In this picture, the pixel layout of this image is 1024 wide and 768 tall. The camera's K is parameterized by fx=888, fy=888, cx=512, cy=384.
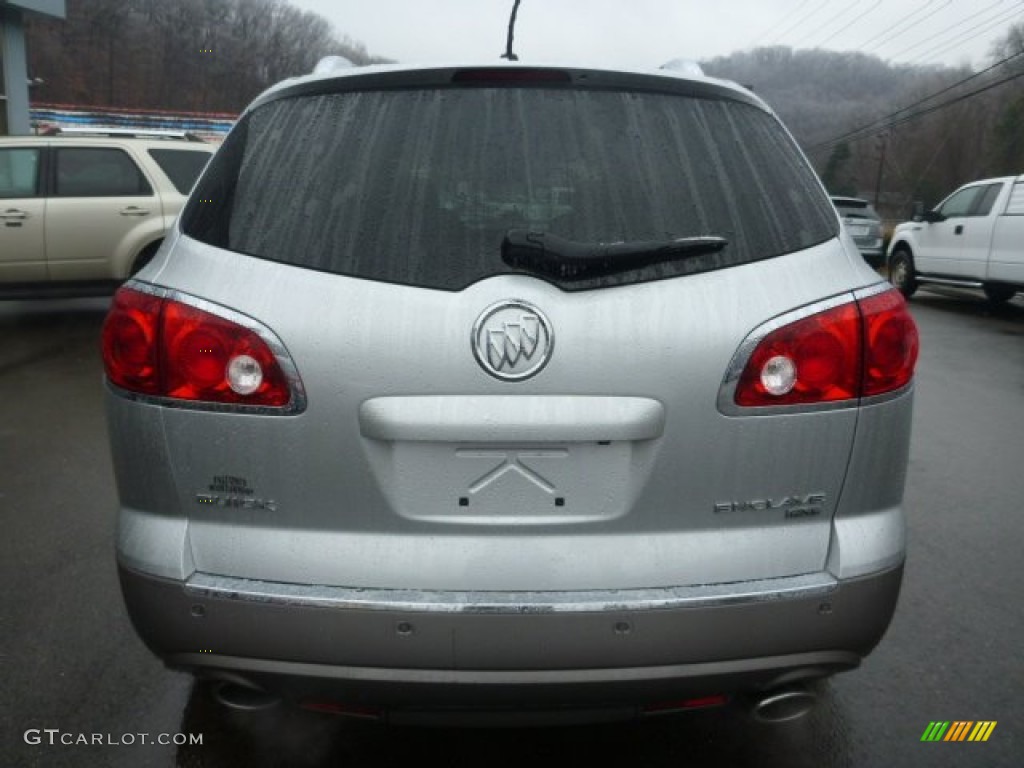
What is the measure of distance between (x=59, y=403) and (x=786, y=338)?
5.82 meters

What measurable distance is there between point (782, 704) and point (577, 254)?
45.2 inches

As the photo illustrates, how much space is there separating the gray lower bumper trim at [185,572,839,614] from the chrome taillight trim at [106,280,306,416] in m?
0.36

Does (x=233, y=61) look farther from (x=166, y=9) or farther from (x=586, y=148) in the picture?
(x=586, y=148)

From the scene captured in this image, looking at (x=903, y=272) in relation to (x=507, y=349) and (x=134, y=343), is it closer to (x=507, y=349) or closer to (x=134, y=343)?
(x=507, y=349)

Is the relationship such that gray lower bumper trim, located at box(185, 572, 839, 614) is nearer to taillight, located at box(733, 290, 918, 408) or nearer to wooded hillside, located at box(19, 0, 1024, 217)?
taillight, located at box(733, 290, 918, 408)

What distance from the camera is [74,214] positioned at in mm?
8820

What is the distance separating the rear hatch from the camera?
178cm

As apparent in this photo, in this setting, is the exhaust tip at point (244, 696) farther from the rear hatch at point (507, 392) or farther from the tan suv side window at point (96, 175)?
the tan suv side window at point (96, 175)

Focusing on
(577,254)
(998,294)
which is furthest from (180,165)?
(998,294)

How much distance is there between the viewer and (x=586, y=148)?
199 cm

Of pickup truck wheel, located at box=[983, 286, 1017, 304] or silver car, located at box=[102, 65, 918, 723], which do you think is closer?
silver car, located at box=[102, 65, 918, 723]

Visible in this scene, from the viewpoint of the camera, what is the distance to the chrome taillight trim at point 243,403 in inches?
71.6

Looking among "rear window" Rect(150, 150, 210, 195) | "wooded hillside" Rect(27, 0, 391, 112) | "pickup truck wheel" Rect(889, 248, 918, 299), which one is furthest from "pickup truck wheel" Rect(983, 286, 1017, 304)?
"wooded hillside" Rect(27, 0, 391, 112)

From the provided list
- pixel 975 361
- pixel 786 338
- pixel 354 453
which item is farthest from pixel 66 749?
pixel 975 361
